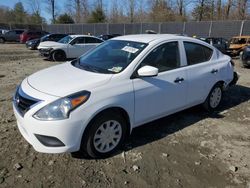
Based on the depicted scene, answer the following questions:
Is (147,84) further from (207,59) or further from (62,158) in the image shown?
(207,59)

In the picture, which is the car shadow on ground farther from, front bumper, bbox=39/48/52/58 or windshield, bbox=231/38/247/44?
windshield, bbox=231/38/247/44

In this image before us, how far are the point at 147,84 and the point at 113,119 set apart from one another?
0.75 meters

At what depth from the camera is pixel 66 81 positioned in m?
3.71

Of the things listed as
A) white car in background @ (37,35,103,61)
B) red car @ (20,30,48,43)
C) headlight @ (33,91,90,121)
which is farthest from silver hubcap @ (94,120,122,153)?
red car @ (20,30,48,43)

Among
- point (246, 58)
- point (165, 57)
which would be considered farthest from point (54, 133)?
point (246, 58)

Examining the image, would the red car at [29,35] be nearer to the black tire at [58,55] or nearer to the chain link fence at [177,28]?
the chain link fence at [177,28]

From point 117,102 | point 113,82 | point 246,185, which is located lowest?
point 246,185

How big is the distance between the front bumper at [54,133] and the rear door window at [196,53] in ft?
8.21

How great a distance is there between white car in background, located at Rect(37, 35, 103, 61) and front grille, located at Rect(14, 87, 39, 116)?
11179mm

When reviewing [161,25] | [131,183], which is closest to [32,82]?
[131,183]

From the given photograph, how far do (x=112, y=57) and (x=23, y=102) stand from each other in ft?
5.11

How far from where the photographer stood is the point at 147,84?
4.02 m

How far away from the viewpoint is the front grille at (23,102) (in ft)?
11.1

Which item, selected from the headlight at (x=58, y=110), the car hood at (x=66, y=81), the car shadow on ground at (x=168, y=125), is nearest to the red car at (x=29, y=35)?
the car shadow on ground at (x=168, y=125)
